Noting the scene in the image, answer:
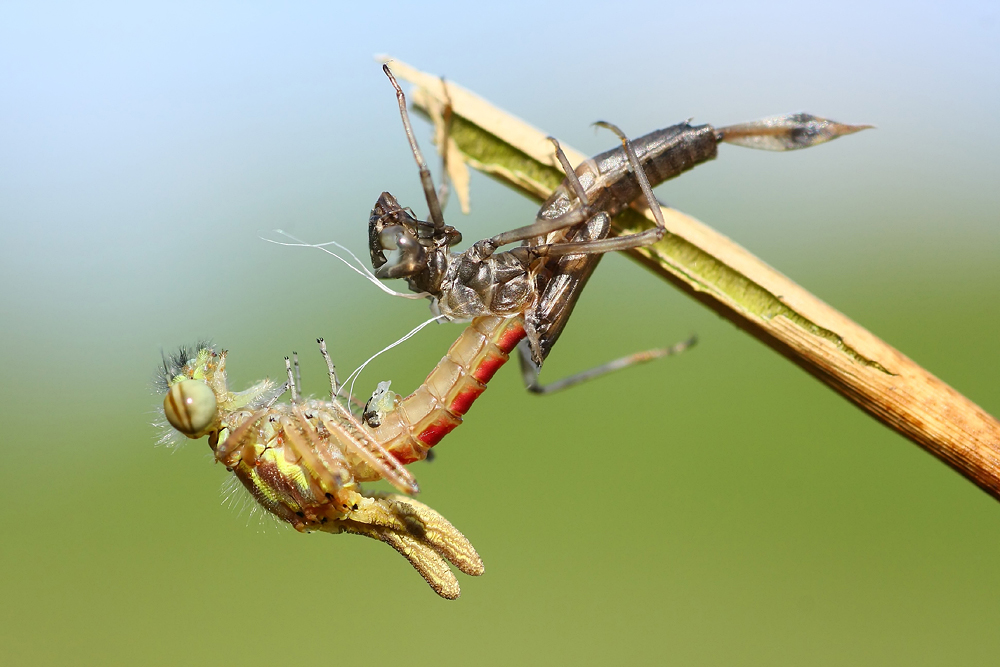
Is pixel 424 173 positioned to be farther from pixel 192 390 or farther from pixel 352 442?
pixel 192 390

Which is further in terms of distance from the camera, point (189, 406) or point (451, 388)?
point (451, 388)

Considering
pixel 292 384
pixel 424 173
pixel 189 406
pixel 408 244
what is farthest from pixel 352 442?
pixel 424 173

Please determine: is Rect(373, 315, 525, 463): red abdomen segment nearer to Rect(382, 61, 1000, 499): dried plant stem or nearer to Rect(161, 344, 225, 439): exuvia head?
Rect(161, 344, 225, 439): exuvia head

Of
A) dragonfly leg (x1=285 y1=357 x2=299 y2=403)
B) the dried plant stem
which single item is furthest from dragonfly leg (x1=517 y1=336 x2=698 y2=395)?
dragonfly leg (x1=285 y1=357 x2=299 y2=403)

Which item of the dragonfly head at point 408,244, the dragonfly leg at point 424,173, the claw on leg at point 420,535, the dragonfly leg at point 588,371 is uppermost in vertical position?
the dragonfly leg at point 424,173

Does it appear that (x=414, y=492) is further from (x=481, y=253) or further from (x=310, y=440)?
(x=481, y=253)

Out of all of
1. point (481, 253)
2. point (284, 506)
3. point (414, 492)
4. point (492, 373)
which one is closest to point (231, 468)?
point (284, 506)

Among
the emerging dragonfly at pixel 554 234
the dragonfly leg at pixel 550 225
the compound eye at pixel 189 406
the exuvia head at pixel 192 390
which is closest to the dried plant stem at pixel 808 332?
the emerging dragonfly at pixel 554 234

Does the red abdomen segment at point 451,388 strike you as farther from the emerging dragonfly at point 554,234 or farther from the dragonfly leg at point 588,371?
the dragonfly leg at point 588,371
